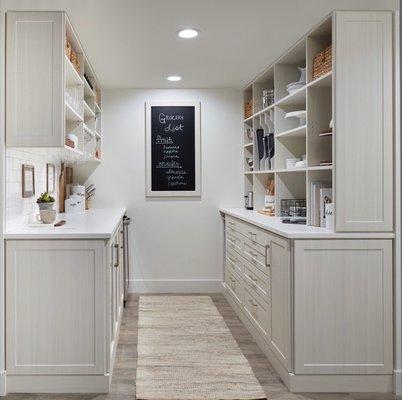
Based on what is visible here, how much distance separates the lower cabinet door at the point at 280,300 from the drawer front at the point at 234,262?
3.54ft

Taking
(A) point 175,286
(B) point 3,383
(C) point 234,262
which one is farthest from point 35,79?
(A) point 175,286

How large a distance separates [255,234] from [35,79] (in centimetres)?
191

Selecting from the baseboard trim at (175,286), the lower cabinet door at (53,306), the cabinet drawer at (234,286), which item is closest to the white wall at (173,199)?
the baseboard trim at (175,286)

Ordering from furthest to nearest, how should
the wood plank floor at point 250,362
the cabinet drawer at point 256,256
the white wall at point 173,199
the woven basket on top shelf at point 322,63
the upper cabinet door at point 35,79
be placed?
the white wall at point 173,199 → the cabinet drawer at point 256,256 → the woven basket on top shelf at point 322,63 → the upper cabinet door at point 35,79 → the wood plank floor at point 250,362

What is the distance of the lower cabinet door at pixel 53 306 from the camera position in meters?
2.82

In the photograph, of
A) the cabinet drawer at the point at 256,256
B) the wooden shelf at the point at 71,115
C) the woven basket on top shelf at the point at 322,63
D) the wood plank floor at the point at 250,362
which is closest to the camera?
the wood plank floor at the point at 250,362

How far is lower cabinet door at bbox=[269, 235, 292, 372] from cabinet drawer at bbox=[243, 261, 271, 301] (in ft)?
0.56

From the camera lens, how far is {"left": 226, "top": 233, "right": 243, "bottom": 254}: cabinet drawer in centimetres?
433

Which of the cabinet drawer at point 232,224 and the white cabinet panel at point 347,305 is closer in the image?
the white cabinet panel at point 347,305

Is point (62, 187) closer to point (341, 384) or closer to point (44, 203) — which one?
point (44, 203)

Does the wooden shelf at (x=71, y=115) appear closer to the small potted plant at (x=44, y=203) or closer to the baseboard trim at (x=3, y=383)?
the small potted plant at (x=44, y=203)

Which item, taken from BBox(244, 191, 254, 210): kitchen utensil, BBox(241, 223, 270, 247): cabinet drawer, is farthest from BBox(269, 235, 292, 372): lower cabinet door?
BBox(244, 191, 254, 210): kitchen utensil

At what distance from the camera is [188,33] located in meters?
3.34

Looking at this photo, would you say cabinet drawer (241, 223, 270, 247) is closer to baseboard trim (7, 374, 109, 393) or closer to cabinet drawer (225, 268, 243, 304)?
cabinet drawer (225, 268, 243, 304)
